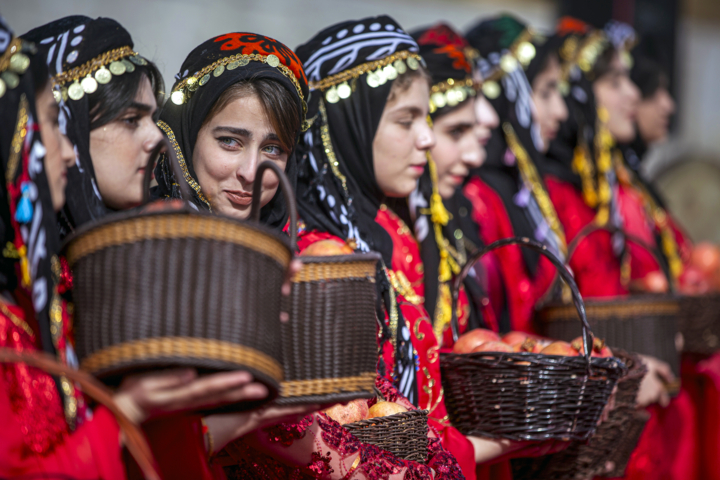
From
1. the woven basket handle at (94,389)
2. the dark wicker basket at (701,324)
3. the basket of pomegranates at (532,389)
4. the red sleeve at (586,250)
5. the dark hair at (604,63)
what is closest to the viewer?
the woven basket handle at (94,389)

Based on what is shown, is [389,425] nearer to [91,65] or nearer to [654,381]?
[91,65]

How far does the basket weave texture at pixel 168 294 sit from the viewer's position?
1.34 m

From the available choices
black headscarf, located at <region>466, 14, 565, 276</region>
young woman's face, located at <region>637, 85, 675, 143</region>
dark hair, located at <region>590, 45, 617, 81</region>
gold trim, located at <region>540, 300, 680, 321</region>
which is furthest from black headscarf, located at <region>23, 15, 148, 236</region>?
young woman's face, located at <region>637, 85, 675, 143</region>

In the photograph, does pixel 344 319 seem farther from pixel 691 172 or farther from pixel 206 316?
pixel 691 172

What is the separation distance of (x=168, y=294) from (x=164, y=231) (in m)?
0.11

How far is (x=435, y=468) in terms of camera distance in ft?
6.83

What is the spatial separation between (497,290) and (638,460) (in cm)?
102

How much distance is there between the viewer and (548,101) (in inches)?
169

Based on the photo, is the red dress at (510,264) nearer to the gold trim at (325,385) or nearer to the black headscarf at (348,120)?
the black headscarf at (348,120)

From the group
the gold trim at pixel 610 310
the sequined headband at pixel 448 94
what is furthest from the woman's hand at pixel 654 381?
the sequined headband at pixel 448 94

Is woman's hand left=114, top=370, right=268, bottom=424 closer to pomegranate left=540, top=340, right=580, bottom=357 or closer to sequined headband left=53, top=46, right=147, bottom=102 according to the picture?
sequined headband left=53, top=46, right=147, bottom=102

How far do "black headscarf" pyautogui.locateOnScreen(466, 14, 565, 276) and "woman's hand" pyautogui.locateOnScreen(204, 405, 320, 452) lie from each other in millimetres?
2339

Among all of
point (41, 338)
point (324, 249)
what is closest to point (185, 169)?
point (324, 249)

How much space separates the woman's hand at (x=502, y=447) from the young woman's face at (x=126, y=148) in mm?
1249
